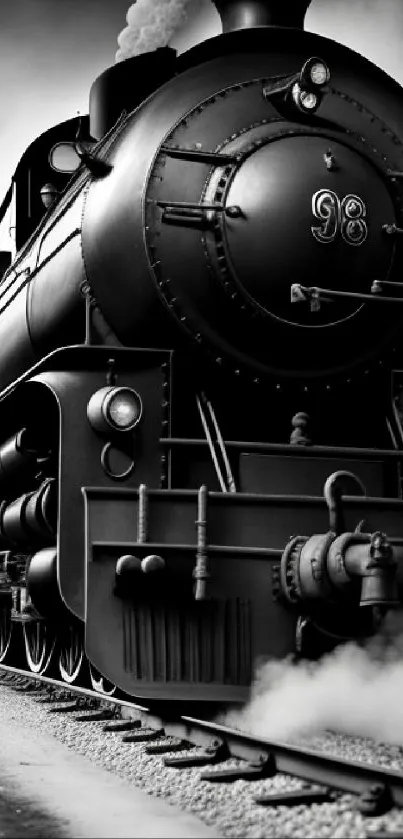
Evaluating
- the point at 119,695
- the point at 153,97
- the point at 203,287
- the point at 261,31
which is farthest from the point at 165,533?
the point at 261,31

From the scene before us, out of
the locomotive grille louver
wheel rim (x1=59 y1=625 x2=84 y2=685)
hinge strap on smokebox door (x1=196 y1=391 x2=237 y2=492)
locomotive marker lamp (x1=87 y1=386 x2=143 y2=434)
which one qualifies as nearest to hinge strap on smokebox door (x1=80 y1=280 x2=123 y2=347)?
locomotive marker lamp (x1=87 y1=386 x2=143 y2=434)

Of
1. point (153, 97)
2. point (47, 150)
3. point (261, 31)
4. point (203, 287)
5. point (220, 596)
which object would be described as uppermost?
point (47, 150)

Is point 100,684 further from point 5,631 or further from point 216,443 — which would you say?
point 5,631

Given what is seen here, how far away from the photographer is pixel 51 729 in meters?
5.89

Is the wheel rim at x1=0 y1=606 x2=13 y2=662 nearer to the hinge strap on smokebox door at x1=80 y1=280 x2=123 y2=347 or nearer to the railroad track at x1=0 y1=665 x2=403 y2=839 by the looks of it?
the railroad track at x1=0 y1=665 x2=403 y2=839

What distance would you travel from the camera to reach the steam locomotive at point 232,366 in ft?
17.4

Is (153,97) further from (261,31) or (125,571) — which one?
(125,571)

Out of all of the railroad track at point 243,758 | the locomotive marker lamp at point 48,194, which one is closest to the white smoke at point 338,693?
the railroad track at point 243,758

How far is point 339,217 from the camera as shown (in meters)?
5.60

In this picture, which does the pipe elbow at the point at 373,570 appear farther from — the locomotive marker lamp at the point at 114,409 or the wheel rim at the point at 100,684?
the wheel rim at the point at 100,684

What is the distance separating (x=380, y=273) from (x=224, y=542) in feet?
5.13

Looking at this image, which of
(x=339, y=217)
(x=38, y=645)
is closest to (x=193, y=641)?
(x=339, y=217)

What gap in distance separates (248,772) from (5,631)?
5.44m

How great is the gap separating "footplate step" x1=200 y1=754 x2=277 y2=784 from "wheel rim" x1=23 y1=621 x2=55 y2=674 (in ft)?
11.6
